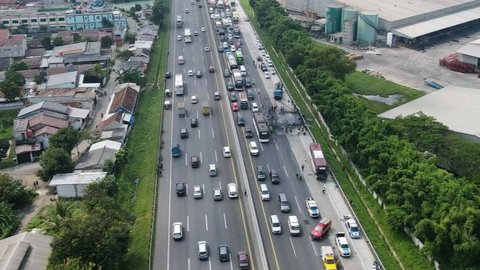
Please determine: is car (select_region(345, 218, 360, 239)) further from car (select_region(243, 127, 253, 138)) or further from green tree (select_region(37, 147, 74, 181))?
green tree (select_region(37, 147, 74, 181))

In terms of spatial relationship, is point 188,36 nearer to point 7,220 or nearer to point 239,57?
point 239,57

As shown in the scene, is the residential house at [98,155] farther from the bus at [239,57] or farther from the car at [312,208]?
the bus at [239,57]

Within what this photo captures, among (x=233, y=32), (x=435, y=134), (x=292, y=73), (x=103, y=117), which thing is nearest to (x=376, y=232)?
(x=435, y=134)

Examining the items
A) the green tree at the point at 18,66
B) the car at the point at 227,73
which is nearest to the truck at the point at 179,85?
the car at the point at 227,73

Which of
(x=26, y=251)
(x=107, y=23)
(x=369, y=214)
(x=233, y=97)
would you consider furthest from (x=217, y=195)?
(x=107, y=23)

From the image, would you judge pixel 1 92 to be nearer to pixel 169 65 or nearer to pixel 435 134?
pixel 169 65

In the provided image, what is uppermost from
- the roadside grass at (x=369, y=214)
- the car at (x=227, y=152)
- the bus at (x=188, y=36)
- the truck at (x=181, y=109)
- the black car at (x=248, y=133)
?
the bus at (x=188, y=36)
